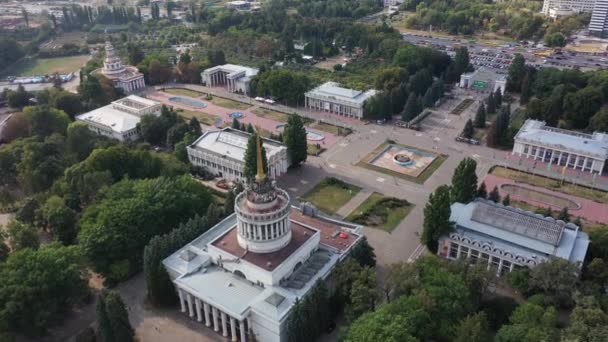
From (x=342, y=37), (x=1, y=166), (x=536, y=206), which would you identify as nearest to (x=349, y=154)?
(x=536, y=206)

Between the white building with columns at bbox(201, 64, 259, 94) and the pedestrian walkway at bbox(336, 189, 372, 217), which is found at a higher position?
the white building with columns at bbox(201, 64, 259, 94)

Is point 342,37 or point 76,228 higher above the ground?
point 342,37

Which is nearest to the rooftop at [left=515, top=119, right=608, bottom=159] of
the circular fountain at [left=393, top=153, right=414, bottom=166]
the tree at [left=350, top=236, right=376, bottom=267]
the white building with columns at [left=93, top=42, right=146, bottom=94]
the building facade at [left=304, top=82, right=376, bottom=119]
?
the circular fountain at [left=393, top=153, right=414, bottom=166]

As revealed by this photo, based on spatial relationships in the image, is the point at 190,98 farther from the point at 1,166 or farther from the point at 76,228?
the point at 76,228

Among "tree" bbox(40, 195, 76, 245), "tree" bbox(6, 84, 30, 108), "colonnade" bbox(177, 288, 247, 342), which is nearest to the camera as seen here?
"colonnade" bbox(177, 288, 247, 342)

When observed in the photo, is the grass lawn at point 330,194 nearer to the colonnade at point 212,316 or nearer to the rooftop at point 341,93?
the colonnade at point 212,316

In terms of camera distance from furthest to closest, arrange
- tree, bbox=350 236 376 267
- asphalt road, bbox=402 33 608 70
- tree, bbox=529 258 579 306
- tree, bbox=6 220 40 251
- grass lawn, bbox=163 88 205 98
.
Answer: asphalt road, bbox=402 33 608 70, grass lawn, bbox=163 88 205 98, tree, bbox=6 220 40 251, tree, bbox=350 236 376 267, tree, bbox=529 258 579 306

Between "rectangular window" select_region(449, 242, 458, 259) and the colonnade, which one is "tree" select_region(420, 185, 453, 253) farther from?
the colonnade

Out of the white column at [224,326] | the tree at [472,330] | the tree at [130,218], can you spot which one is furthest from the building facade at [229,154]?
the tree at [472,330]

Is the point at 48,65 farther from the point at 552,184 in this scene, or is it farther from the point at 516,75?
the point at 552,184
